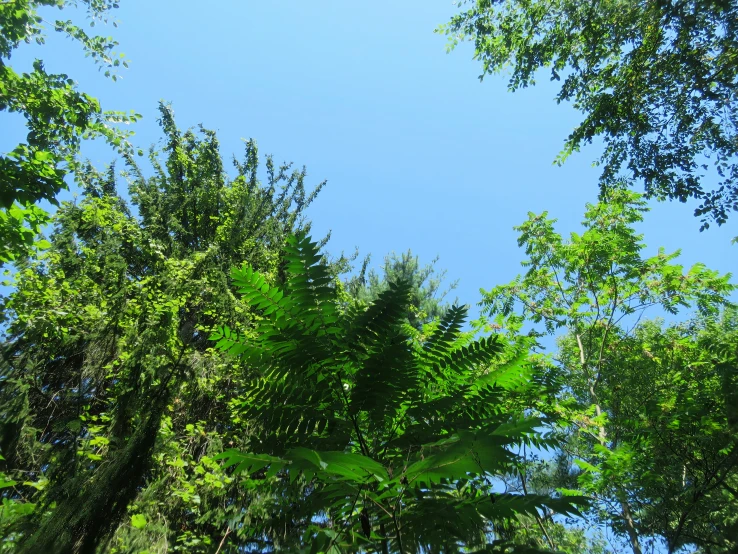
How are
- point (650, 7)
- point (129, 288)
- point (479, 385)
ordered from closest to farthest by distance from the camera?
point (479, 385)
point (650, 7)
point (129, 288)

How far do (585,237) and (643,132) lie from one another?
337cm

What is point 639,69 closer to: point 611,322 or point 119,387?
point 611,322

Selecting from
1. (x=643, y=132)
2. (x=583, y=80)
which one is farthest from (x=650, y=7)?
(x=643, y=132)

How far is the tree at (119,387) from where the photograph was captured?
3.72m

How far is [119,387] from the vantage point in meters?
6.21

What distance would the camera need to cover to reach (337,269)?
13.9 metres

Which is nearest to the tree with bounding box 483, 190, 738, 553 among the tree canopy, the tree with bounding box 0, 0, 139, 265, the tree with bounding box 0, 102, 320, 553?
the tree canopy

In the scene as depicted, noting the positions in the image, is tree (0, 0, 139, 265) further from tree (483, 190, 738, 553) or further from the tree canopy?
tree (483, 190, 738, 553)

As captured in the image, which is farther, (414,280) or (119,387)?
(414,280)

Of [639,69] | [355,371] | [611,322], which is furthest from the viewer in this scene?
[611,322]

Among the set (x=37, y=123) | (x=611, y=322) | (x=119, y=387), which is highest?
(x=611, y=322)

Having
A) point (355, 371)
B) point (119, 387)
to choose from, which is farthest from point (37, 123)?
point (355, 371)

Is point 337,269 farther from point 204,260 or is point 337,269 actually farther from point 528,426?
point 528,426

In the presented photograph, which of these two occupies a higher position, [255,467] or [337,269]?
[337,269]
